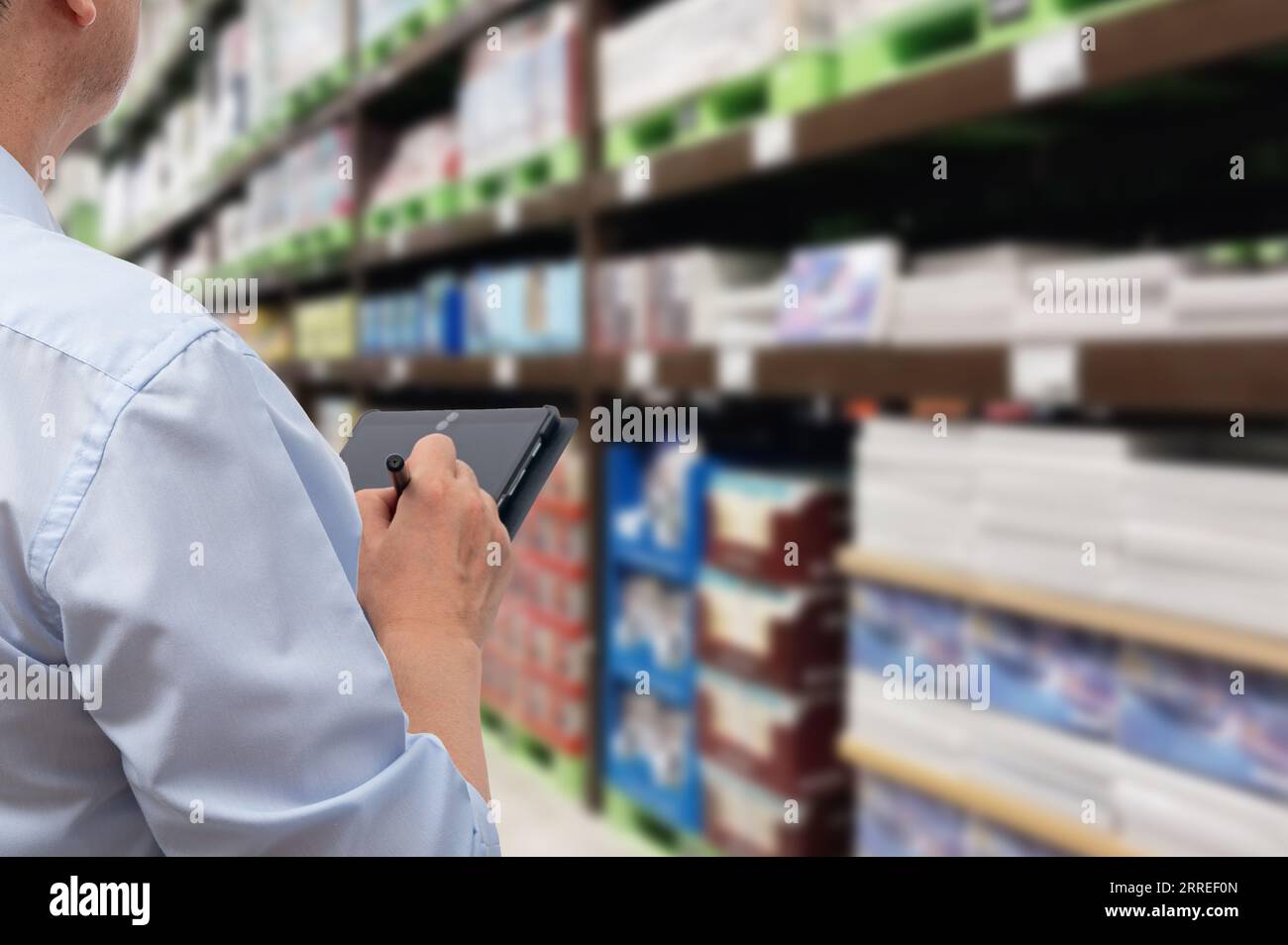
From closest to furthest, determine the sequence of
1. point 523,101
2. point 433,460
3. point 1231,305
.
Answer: point 433,460
point 1231,305
point 523,101

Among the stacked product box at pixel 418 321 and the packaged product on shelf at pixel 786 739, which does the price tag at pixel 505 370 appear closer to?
the stacked product box at pixel 418 321

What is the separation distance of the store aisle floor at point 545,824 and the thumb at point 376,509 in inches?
69.2

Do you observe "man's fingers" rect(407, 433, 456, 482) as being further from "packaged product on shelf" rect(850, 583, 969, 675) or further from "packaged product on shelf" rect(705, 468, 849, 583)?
"packaged product on shelf" rect(705, 468, 849, 583)

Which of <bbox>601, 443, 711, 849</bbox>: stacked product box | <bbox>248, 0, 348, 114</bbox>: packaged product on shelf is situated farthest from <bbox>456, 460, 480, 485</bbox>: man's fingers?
<bbox>248, 0, 348, 114</bbox>: packaged product on shelf

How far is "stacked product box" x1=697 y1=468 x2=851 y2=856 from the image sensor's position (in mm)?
2031

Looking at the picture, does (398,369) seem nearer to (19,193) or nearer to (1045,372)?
(1045,372)

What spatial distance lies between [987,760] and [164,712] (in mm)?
1444

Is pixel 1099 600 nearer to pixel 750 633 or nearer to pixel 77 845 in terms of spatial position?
pixel 750 633

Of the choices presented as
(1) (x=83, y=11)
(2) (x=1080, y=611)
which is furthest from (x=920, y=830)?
(1) (x=83, y=11)

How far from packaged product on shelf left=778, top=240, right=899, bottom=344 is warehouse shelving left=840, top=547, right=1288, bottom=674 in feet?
1.25

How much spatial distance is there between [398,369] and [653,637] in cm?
144

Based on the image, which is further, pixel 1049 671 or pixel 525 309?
pixel 525 309

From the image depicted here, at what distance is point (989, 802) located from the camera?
1.65m

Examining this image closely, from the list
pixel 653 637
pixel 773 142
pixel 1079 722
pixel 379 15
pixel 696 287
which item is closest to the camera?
pixel 1079 722
